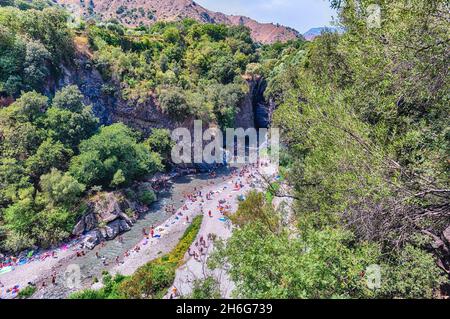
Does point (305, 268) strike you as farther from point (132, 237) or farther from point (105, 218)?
point (105, 218)

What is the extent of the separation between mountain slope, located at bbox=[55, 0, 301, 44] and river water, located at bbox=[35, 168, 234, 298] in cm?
8783

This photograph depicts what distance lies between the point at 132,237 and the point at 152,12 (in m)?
104

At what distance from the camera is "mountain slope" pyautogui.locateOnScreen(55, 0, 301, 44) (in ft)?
339

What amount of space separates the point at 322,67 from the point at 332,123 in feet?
35.2

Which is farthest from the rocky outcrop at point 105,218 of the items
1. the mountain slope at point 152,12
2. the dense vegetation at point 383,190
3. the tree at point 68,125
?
the mountain slope at point 152,12

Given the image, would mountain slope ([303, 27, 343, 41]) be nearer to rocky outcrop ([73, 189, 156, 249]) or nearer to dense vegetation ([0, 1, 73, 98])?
rocky outcrop ([73, 189, 156, 249])

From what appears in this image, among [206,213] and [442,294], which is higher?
[442,294]

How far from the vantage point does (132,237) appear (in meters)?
24.0

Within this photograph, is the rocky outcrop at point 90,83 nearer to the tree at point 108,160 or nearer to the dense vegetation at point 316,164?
the dense vegetation at point 316,164

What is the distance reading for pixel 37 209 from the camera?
22.1 m

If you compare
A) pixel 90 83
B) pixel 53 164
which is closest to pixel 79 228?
pixel 53 164

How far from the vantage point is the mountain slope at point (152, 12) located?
103312 mm
